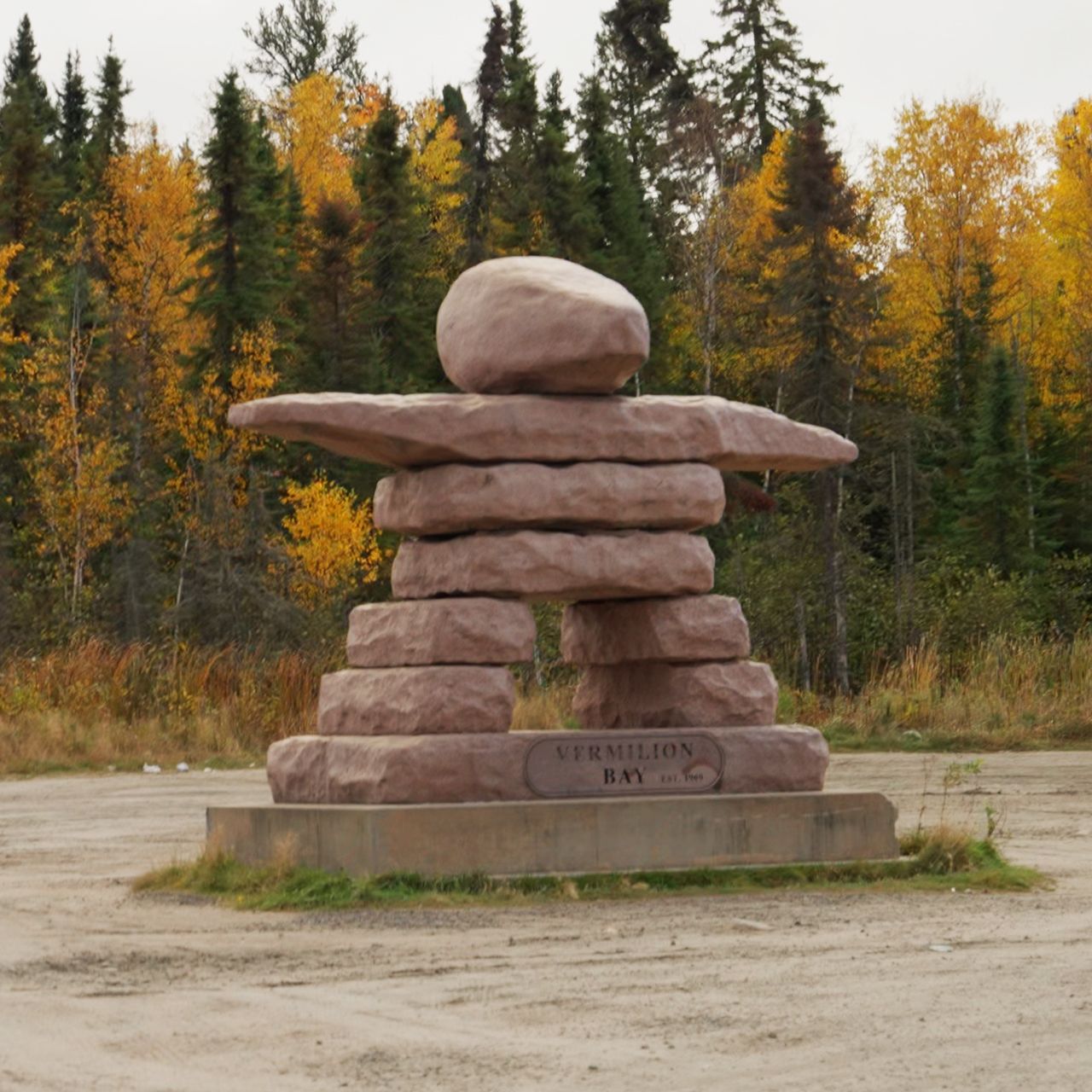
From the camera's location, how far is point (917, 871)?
38.6ft

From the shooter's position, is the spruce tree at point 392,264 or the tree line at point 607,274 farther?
the spruce tree at point 392,264

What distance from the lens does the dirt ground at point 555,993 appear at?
22.0 ft

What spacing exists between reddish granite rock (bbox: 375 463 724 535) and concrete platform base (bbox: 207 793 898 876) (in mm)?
1561

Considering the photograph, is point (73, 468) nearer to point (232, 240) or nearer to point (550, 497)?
point (232, 240)

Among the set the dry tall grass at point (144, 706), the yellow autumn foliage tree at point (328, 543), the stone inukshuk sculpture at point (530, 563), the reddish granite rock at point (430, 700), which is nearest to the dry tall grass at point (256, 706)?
the dry tall grass at point (144, 706)

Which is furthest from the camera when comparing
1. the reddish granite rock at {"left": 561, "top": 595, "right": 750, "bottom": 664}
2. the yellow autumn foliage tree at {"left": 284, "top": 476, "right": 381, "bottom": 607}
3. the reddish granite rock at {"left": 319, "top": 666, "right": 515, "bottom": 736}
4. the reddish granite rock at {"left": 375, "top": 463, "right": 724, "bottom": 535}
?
the yellow autumn foliage tree at {"left": 284, "top": 476, "right": 381, "bottom": 607}

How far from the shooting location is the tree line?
32.6 metres

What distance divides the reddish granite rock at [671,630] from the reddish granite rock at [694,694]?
0.10 meters

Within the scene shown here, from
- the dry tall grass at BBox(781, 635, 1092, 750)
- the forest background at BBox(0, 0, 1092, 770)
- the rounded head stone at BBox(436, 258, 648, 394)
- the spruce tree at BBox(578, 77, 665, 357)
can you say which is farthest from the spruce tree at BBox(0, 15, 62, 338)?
the rounded head stone at BBox(436, 258, 648, 394)

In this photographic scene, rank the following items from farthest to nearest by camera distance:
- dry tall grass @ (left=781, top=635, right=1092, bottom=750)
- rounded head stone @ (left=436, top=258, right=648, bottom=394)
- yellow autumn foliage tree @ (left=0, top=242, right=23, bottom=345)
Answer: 1. yellow autumn foliage tree @ (left=0, top=242, right=23, bottom=345)
2. dry tall grass @ (left=781, top=635, right=1092, bottom=750)
3. rounded head stone @ (left=436, top=258, right=648, bottom=394)

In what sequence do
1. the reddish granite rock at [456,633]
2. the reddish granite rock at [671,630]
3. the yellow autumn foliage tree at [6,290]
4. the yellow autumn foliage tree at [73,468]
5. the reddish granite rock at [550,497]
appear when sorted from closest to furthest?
1. the reddish granite rock at [456,633]
2. the reddish granite rock at [550,497]
3. the reddish granite rock at [671,630]
4. the yellow autumn foliage tree at [73,468]
5. the yellow autumn foliage tree at [6,290]

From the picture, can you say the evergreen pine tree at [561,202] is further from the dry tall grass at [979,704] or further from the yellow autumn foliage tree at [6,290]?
the dry tall grass at [979,704]

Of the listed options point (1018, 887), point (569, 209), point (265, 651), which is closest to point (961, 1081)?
point (1018, 887)

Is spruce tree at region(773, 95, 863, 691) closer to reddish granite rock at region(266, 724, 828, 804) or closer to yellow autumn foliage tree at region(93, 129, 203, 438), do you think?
yellow autumn foliage tree at region(93, 129, 203, 438)
